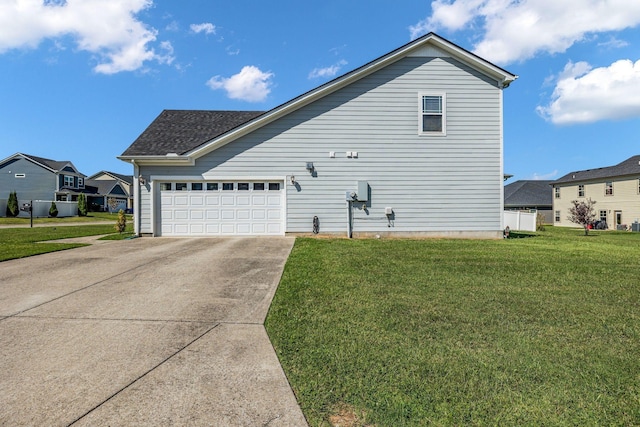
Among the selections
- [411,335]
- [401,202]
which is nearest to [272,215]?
[401,202]

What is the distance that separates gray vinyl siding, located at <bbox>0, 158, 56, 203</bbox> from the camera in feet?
126

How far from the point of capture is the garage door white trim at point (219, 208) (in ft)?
39.4

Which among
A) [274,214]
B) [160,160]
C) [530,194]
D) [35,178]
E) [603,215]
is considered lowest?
[603,215]

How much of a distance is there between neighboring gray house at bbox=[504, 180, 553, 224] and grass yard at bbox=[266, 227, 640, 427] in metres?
39.3

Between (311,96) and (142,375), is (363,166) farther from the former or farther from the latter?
(142,375)

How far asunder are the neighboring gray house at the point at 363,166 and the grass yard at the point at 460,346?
6.03 metres

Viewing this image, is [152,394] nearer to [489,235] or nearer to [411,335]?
[411,335]

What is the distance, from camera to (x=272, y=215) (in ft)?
39.7

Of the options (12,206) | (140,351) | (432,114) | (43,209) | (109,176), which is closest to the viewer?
(140,351)

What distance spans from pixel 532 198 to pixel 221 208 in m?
41.0

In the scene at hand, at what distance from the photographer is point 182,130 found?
14.0 metres

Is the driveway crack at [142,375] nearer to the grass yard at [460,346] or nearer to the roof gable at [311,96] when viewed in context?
the grass yard at [460,346]

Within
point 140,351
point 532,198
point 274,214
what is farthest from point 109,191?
point 532,198

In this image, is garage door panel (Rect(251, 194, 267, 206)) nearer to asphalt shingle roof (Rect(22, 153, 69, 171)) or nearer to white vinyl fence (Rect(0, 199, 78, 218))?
white vinyl fence (Rect(0, 199, 78, 218))
